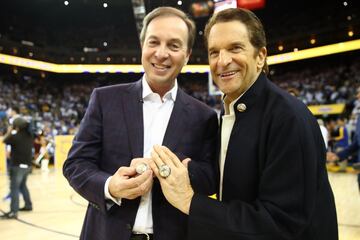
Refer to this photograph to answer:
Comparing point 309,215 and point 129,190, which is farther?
point 129,190

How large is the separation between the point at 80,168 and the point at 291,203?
0.80 m

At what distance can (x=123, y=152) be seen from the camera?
1.43 meters

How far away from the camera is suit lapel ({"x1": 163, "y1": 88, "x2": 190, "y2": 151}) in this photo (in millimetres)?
1458

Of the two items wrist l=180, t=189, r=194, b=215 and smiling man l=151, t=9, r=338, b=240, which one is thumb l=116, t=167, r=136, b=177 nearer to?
smiling man l=151, t=9, r=338, b=240

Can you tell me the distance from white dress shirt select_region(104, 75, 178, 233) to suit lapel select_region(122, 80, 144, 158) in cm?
3

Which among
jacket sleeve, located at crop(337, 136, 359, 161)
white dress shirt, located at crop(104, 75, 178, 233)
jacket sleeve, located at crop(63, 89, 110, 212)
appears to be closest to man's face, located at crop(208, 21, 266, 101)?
white dress shirt, located at crop(104, 75, 178, 233)

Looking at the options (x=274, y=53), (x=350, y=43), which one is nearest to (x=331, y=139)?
(x=350, y=43)

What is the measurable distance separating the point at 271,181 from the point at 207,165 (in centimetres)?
34

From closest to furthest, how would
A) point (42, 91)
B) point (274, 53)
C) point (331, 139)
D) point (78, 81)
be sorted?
point (331, 139), point (274, 53), point (42, 91), point (78, 81)

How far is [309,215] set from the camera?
107 cm

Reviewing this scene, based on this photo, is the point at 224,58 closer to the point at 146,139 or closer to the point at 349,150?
the point at 146,139

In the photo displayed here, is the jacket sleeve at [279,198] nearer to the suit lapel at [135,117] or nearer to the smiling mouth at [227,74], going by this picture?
the smiling mouth at [227,74]

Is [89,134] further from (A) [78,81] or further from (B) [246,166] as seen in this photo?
(A) [78,81]

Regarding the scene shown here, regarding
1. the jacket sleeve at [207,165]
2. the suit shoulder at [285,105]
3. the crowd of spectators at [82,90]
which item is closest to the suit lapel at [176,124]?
the jacket sleeve at [207,165]
